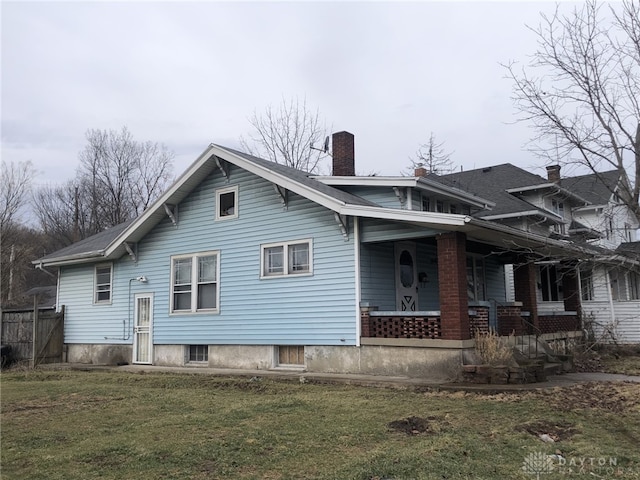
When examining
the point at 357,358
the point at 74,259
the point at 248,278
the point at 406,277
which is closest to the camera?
the point at 357,358

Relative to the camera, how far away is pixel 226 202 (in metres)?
14.4

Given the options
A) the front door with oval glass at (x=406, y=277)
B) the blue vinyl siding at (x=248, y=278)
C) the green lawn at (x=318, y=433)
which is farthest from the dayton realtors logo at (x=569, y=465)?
the front door with oval glass at (x=406, y=277)

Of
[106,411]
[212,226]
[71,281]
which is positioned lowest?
[106,411]

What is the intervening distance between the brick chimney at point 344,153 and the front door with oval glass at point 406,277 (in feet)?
12.1

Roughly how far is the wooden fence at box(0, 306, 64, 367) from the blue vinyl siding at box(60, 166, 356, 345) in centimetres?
127

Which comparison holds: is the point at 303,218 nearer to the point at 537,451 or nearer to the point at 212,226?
the point at 212,226

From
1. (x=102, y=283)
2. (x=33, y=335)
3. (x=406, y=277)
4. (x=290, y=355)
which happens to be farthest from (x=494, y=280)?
(x=33, y=335)

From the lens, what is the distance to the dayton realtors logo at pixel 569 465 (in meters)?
4.66

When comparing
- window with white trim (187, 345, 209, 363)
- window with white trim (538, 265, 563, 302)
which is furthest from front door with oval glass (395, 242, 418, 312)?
window with white trim (538, 265, 563, 302)

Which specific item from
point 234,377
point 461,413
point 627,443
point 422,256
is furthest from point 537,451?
point 422,256

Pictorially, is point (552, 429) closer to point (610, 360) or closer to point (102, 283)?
point (610, 360)

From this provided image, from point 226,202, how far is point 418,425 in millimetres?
9321

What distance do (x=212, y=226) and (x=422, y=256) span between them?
5.59 metres

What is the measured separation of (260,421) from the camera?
6.95 m
